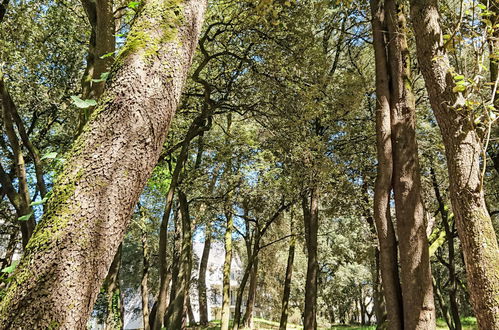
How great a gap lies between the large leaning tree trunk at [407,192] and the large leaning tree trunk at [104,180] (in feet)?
13.3

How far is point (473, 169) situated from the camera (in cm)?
407

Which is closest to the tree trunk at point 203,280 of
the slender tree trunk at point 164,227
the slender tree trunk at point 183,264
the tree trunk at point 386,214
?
the slender tree trunk at point 183,264

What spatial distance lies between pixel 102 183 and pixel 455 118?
13.4 feet

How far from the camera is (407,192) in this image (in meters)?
5.07

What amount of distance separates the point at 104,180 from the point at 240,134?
13.1 metres

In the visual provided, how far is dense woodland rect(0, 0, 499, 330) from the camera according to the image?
1.47m

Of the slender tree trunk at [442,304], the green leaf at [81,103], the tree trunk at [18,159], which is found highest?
the tree trunk at [18,159]

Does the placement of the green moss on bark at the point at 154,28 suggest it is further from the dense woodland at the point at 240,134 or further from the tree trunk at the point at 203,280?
the tree trunk at the point at 203,280

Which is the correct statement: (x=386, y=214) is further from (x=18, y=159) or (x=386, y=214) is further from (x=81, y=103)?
(x=18, y=159)

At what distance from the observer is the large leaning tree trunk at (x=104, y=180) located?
1.26 metres

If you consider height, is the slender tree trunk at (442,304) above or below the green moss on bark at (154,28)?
below

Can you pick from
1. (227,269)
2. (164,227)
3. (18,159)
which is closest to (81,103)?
(18,159)

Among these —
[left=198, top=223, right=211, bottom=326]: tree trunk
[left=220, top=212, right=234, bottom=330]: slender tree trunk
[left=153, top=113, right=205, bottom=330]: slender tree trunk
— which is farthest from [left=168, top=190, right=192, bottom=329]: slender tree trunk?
[left=198, top=223, right=211, bottom=326]: tree trunk

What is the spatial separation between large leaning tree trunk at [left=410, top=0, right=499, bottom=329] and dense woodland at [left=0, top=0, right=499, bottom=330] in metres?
0.02
